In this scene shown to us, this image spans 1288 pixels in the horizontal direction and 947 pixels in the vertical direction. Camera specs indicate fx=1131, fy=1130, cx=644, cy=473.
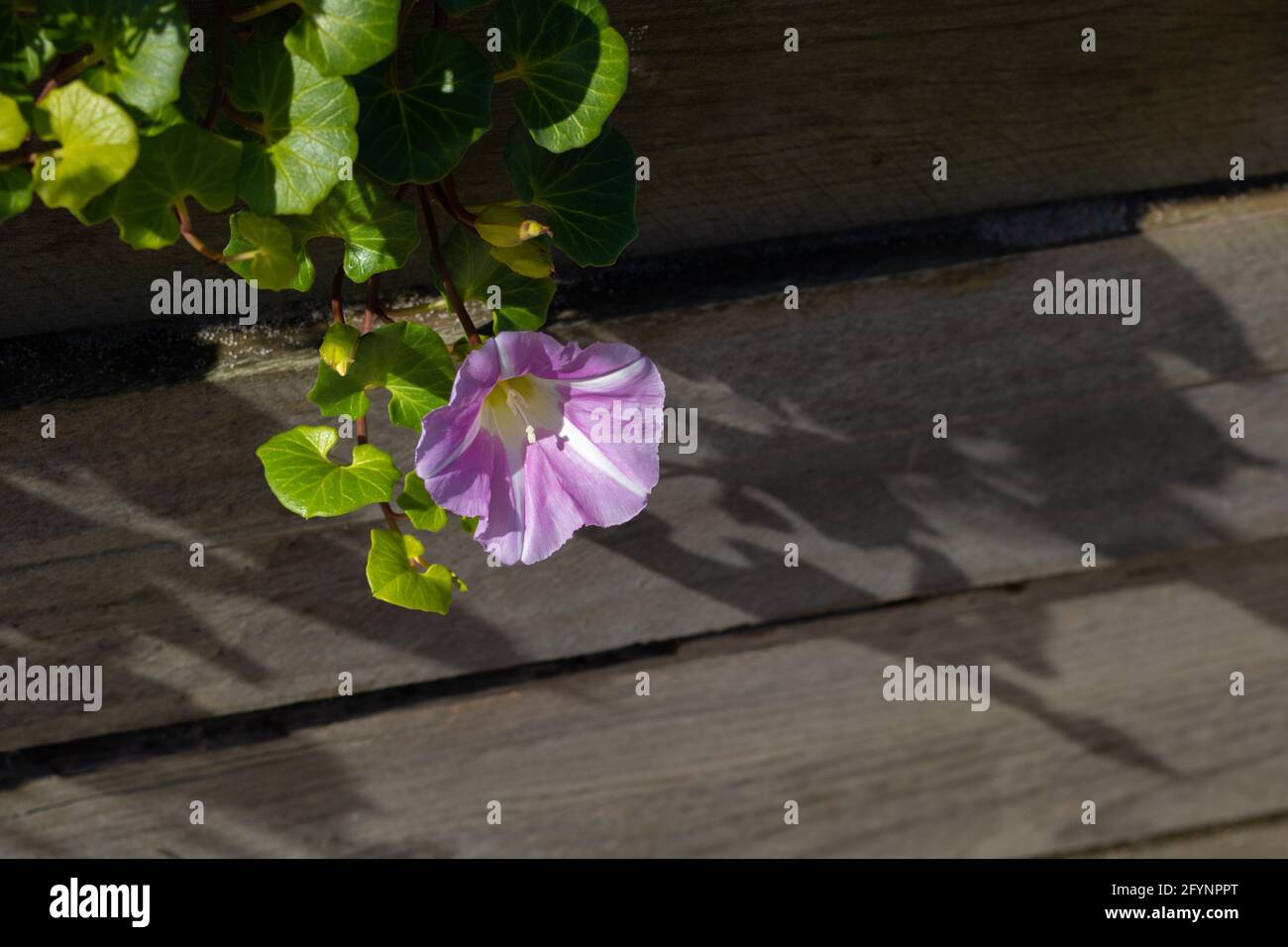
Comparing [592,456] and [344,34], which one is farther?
[592,456]

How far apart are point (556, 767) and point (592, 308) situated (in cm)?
48

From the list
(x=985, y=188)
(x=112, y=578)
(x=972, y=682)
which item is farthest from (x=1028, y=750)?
(x=112, y=578)

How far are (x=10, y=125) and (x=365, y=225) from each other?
19 centimetres

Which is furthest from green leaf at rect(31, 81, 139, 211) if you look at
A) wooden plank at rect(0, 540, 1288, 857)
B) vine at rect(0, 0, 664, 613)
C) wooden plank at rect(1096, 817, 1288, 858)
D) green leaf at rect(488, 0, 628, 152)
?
wooden plank at rect(1096, 817, 1288, 858)

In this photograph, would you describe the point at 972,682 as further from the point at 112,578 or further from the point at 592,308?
the point at 112,578

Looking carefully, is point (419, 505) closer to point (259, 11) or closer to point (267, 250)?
point (267, 250)

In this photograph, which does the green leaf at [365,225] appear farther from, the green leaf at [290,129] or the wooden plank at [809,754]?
the wooden plank at [809,754]

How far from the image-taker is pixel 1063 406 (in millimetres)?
995

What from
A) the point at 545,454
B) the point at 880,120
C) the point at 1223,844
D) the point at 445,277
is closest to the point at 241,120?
the point at 445,277

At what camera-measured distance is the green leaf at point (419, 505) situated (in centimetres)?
75

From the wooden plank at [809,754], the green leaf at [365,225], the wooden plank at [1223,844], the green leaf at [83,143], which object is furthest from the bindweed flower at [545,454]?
the wooden plank at [1223,844]

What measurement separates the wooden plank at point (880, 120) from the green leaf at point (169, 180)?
20cm

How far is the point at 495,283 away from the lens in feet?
2.34

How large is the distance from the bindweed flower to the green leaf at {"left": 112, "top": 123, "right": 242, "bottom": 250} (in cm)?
17
